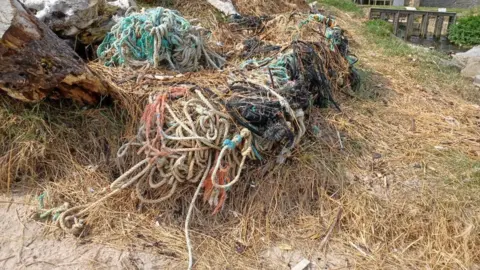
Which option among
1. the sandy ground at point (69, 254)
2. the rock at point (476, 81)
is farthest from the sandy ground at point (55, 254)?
the rock at point (476, 81)

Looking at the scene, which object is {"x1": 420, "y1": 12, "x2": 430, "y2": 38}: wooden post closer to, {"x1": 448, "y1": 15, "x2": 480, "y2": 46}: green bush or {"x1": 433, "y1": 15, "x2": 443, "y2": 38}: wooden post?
{"x1": 433, "y1": 15, "x2": 443, "y2": 38}: wooden post

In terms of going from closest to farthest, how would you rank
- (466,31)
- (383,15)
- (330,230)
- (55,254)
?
(55,254)
(330,230)
(466,31)
(383,15)

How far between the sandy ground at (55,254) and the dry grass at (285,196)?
3.1 inches

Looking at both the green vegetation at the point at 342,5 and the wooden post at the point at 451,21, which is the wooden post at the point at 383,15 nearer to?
the green vegetation at the point at 342,5

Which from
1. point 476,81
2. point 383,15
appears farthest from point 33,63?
point 383,15

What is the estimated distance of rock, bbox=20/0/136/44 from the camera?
311 centimetres

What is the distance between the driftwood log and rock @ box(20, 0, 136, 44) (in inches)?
31.9

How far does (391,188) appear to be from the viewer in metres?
2.73

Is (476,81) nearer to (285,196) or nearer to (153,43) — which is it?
(285,196)

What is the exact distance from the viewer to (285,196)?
259 centimetres

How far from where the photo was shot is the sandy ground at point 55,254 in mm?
2057

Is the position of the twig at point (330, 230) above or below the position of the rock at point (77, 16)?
below

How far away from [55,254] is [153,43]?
1864 millimetres

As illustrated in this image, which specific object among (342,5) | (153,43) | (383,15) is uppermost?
(153,43)
